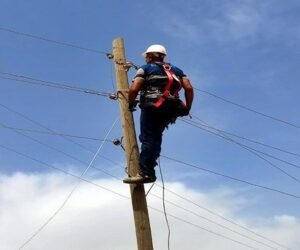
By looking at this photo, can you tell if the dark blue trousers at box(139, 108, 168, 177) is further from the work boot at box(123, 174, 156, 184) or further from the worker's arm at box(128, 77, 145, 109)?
the worker's arm at box(128, 77, 145, 109)

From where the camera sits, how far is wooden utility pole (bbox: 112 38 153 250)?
7262mm

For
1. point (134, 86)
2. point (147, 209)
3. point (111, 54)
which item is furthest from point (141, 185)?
point (111, 54)

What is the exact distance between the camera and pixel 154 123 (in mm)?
7527

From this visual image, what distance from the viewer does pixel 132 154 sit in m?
7.80

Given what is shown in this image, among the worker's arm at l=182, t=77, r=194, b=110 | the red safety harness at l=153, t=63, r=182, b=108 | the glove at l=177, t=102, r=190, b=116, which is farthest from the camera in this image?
the worker's arm at l=182, t=77, r=194, b=110

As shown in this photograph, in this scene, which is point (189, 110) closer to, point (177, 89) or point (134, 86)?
point (177, 89)

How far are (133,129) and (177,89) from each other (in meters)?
0.89

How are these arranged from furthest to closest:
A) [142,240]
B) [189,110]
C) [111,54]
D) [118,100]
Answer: [111,54]
[118,100]
[189,110]
[142,240]

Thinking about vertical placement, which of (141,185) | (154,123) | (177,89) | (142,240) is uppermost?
(177,89)

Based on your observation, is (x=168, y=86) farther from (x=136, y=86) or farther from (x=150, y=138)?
(x=150, y=138)

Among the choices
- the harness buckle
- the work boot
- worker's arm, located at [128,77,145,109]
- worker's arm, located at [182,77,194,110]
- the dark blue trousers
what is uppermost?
the harness buckle

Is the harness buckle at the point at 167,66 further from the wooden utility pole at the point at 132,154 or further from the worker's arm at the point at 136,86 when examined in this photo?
the wooden utility pole at the point at 132,154

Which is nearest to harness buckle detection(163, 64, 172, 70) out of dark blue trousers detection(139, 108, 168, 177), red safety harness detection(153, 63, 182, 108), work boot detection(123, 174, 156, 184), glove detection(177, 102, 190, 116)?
red safety harness detection(153, 63, 182, 108)

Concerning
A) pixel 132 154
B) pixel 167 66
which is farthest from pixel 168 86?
pixel 132 154
